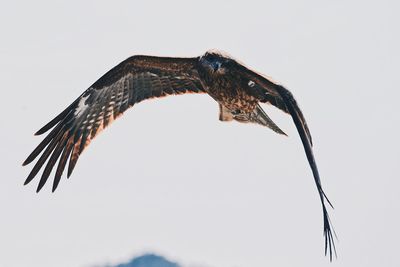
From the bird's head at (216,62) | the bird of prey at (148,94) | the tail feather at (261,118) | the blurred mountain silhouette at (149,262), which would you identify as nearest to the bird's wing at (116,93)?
the bird of prey at (148,94)

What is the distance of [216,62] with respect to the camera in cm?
1272

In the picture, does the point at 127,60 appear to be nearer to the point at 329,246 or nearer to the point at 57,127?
the point at 57,127

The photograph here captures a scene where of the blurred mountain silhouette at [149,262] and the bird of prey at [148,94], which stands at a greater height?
the bird of prey at [148,94]

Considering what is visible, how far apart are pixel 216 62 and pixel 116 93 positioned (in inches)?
89.9

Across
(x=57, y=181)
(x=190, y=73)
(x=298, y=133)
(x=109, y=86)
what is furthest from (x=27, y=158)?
(x=298, y=133)

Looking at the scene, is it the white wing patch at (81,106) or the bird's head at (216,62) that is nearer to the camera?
the bird's head at (216,62)

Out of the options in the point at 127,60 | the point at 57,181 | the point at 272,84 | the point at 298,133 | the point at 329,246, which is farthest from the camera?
the point at 127,60

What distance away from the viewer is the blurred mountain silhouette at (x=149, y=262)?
115812 millimetres

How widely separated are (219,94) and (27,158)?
9.88 feet

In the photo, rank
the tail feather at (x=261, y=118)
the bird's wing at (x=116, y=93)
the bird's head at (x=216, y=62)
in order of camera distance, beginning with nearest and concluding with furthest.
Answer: the bird's head at (x=216, y=62) < the tail feather at (x=261, y=118) < the bird's wing at (x=116, y=93)

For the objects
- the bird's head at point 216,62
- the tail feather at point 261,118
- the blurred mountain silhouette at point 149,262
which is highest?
the bird's head at point 216,62

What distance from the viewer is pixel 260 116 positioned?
44.7 ft

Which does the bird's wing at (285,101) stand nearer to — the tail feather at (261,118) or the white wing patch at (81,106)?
the tail feather at (261,118)

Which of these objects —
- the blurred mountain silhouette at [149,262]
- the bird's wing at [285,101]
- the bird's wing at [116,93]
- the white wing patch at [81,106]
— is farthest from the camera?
the blurred mountain silhouette at [149,262]
